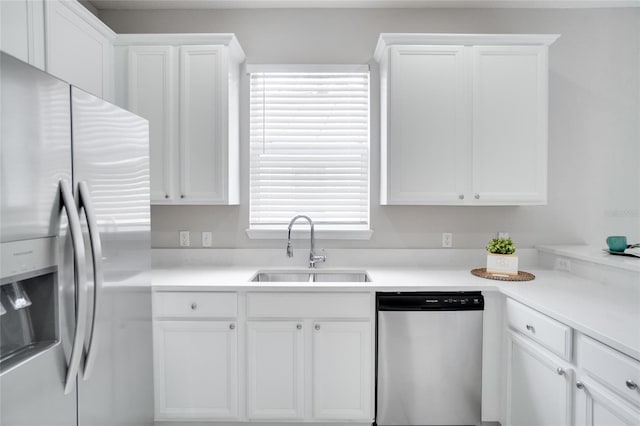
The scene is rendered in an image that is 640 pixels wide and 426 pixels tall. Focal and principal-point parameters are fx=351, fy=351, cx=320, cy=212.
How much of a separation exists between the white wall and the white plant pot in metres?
0.39

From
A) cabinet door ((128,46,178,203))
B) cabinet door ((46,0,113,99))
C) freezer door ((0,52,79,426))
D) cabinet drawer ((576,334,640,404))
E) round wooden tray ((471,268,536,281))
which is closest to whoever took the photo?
freezer door ((0,52,79,426))

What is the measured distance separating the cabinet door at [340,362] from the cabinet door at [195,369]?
1.50 feet

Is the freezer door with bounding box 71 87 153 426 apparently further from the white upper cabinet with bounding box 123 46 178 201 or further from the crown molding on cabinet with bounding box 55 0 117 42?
the crown molding on cabinet with bounding box 55 0 117 42

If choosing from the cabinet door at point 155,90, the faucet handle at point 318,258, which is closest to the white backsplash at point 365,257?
the faucet handle at point 318,258

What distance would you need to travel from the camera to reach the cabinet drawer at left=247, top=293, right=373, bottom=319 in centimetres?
196

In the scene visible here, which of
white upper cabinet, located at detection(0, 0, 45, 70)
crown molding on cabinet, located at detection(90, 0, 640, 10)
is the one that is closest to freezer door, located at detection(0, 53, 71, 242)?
white upper cabinet, located at detection(0, 0, 45, 70)

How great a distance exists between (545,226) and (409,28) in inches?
69.4

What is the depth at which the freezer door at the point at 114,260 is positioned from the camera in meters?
1.13

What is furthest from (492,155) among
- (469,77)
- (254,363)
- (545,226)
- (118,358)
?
(118,358)

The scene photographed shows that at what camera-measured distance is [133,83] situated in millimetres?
2215

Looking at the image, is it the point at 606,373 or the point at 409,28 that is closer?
the point at 606,373

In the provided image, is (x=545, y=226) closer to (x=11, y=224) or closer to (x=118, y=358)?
(x=118, y=358)

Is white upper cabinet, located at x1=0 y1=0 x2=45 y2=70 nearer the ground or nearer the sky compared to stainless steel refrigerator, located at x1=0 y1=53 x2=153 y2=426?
nearer the sky

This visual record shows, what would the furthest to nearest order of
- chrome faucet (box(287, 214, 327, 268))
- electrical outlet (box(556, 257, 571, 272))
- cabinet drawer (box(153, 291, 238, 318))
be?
chrome faucet (box(287, 214, 327, 268)) < electrical outlet (box(556, 257, 571, 272)) < cabinet drawer (box(153, 291, 238, 318))
